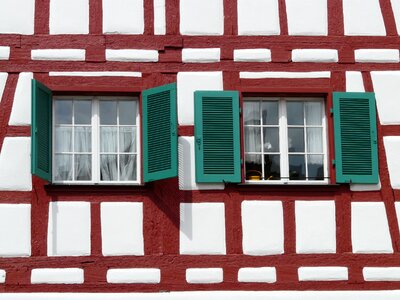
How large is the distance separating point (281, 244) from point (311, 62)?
89.3 inches

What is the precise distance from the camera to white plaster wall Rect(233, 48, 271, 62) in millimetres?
15945

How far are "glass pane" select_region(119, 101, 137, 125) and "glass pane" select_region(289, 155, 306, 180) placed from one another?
1.98 metres

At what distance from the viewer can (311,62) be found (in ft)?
52.5

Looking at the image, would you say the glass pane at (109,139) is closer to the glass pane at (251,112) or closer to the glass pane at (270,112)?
the glass pane at (251,112)

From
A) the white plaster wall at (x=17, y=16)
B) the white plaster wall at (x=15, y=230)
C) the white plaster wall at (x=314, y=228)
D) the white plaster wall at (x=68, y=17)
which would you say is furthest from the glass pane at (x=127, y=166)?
the white plaster wall at (x=314, y=228)

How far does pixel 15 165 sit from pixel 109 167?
3.76 feet

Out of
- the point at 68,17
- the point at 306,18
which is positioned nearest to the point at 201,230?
the point at 306,18

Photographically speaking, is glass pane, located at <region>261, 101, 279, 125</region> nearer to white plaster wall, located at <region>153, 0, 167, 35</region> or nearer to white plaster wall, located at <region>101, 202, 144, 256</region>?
white plaster wall, located at <region>153, 0, 167, 35</region>

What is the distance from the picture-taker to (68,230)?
50.6 ft

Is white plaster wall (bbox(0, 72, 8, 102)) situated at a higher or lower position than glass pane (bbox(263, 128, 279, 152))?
higher

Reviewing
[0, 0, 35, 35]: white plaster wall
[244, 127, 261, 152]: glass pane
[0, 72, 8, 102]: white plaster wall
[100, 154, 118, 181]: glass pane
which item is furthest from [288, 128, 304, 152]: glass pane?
[0, 72, 8, 102]: white plaster wall

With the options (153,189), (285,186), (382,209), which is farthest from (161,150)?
(382,209)

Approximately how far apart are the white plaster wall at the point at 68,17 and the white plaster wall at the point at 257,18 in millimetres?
1894

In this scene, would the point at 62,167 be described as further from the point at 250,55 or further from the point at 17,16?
the point at 250,55
